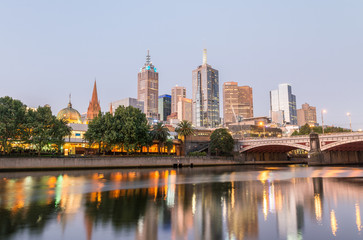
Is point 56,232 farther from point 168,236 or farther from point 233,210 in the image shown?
point 233,210

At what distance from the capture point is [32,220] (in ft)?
54.4

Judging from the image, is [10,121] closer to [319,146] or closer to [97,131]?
[97,131]

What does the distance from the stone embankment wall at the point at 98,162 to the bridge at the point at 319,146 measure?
68.1 ft

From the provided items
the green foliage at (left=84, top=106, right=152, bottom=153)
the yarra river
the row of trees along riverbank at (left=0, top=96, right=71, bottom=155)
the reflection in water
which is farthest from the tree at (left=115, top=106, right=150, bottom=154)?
the reflection in water

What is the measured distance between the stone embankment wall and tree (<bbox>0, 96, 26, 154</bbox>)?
5329 mm

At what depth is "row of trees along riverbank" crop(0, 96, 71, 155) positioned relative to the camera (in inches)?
2495

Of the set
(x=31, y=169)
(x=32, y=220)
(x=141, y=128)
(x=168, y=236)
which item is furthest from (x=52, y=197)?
(x=141, y=128)

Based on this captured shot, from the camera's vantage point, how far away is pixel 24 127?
219 feet

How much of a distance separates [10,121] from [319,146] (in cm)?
9420

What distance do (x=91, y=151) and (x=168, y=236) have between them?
105 m

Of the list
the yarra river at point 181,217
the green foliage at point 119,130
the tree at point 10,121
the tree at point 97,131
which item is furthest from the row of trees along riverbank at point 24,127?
the yarra river at point 181,217

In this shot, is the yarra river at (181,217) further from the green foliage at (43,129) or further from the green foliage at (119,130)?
the green foliage at (119,130)

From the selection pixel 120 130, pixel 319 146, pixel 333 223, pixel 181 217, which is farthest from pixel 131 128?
pixel 333 223

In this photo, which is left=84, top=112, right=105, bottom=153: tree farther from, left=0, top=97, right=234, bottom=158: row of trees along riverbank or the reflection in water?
the reflection in water
